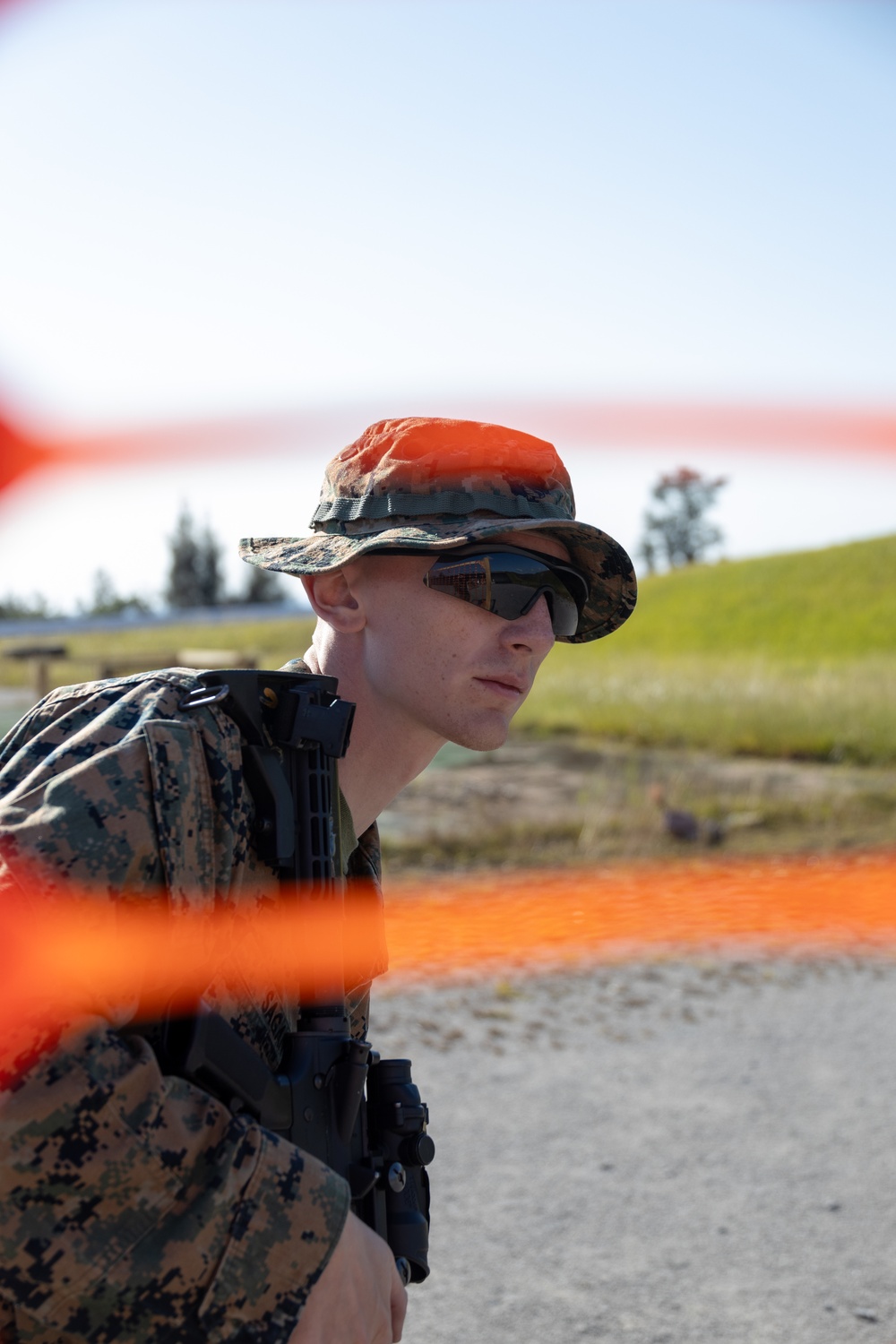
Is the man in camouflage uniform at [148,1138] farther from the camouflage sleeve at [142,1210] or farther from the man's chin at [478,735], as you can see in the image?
the man's chin at [478,735]

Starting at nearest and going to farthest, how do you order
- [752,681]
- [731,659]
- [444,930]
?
[444,930]
[752,681]
[731,659]

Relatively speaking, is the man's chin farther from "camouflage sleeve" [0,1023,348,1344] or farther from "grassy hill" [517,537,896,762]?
"grassy hill" [517,537,896,762]

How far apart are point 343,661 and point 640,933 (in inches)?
235

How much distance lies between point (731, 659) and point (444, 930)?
32526mm

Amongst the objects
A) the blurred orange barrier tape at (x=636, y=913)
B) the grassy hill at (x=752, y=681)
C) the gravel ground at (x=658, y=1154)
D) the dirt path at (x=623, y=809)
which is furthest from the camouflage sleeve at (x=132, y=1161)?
the grassy hill at (x=752, y=681)

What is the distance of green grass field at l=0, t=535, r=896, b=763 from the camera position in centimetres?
1722

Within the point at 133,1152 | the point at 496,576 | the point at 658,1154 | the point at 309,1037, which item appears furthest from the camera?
the point at 658,1154

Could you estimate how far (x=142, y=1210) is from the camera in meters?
1.51

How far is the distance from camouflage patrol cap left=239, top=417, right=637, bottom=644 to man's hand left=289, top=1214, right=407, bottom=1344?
107 cm

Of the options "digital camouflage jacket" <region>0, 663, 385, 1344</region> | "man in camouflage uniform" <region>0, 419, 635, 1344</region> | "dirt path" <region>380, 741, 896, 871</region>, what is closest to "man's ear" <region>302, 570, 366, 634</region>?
"man in camouflage uniform" <region>0, 419, 635, 1344</region>

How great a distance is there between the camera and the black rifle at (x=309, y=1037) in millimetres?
1679

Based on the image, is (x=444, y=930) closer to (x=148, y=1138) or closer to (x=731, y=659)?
(x=148, y=1138)

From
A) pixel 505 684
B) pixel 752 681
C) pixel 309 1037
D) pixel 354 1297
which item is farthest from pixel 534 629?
pixel 752 681

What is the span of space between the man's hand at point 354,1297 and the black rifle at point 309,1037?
0.63ft
